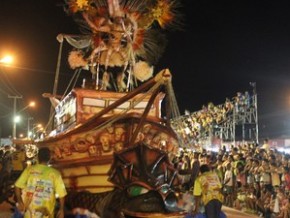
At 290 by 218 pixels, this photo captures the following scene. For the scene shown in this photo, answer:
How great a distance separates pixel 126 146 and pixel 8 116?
6190 centimetres

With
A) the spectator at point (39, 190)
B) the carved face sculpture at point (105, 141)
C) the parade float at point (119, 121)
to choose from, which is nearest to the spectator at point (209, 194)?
the parade float at point (119, 121)

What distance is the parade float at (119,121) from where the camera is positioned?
344 inches

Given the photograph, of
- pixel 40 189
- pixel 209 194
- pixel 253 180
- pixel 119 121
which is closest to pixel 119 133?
pixel 119 121

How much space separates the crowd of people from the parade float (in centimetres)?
200

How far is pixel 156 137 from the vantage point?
9.89 m

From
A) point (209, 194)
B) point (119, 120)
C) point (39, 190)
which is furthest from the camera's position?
point (119, 120)

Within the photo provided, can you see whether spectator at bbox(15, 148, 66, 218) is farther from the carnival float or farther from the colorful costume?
the carnival float

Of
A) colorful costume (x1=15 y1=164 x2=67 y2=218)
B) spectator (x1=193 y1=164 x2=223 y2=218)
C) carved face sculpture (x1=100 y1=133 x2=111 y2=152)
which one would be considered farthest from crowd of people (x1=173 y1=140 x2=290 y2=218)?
colorful costume (x1=15 y1=164 x2=67 y2=218)

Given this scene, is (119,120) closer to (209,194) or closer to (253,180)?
(209,194)

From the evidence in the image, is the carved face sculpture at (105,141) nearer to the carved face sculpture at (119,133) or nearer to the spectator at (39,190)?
the carved face sculpture at (119,133)

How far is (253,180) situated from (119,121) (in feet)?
18.8

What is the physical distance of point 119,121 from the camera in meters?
9.39

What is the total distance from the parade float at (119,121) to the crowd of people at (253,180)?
2.00m

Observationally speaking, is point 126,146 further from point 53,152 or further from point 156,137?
point 53,152
